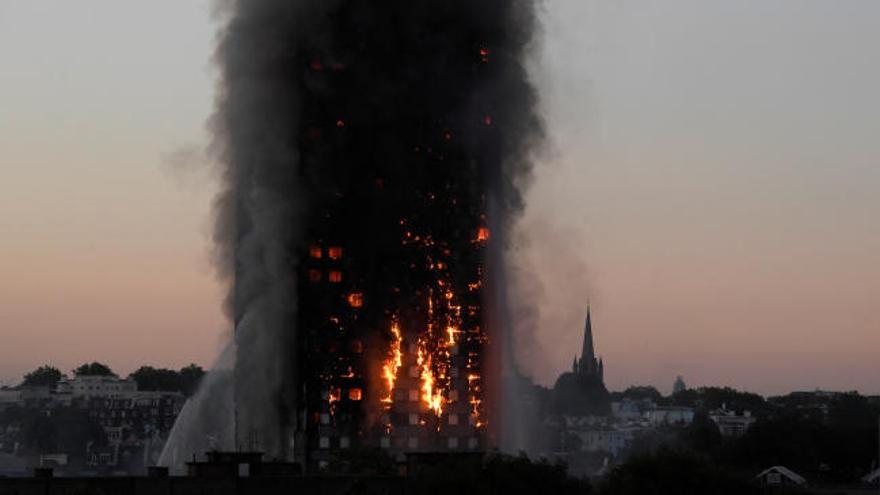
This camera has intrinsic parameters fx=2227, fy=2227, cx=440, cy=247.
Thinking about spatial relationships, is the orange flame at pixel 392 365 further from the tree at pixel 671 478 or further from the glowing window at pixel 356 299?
the tree at pixel 671 478

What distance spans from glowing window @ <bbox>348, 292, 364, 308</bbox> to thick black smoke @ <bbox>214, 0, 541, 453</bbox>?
88 centimetres

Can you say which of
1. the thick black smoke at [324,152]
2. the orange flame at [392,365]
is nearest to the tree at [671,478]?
the orange flame at [392,365]

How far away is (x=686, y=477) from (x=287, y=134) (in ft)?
218

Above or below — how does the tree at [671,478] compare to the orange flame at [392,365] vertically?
below

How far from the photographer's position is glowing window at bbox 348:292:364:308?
624ft

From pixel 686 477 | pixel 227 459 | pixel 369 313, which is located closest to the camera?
pixel 686 477

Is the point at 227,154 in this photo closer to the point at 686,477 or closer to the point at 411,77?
the point at 411,77

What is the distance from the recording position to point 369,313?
190 meters

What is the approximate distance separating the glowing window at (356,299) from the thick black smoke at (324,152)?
88cm

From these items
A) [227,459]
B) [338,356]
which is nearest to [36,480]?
Result: [227,459]

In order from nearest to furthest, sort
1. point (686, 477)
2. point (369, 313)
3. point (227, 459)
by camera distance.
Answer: point (686, 477) → point (227, 459) → point (369, 313)

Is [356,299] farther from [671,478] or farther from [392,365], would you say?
[671,478]

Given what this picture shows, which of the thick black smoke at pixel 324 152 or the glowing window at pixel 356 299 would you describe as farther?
the glowing window at pixel 356 299

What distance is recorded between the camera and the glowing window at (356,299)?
624 ft
